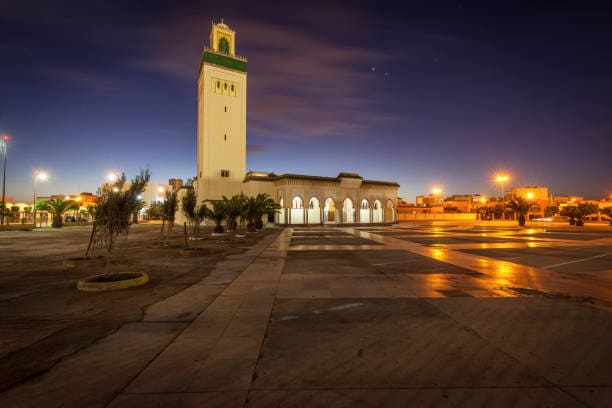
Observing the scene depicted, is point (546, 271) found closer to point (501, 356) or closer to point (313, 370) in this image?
point (501, 356)

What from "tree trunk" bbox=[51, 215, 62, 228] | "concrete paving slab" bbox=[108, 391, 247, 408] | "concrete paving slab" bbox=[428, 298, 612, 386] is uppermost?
"tree trunk" bbox=[51, 215, 62, 228]

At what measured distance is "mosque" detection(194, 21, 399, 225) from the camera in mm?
41812

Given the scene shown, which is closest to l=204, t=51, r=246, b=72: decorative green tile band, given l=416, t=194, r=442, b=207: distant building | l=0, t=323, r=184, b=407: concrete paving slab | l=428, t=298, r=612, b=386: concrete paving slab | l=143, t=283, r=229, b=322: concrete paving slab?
l=143, t=283, r=229, b=322: concrete paving slab

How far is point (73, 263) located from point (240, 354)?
32.8 feet

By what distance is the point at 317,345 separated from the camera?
13.5ft

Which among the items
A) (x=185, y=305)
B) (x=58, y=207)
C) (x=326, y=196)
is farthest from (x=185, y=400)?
(x=58, y=207)

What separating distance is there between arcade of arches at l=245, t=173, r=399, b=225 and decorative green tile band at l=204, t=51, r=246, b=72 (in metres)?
16.0

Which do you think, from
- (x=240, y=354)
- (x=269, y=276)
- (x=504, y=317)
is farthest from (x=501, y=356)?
(x=269, y=276)

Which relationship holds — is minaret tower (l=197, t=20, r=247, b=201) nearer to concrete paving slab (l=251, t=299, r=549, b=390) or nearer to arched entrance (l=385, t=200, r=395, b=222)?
arched entrance (l=385, t=200, r=395, b=222)

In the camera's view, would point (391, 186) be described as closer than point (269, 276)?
No

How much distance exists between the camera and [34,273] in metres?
9.46

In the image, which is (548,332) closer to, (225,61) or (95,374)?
(95,374)

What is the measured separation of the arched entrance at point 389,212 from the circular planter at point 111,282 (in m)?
46.7

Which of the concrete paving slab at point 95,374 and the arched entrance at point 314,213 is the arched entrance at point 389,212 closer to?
the arched entrance at point 314,213
